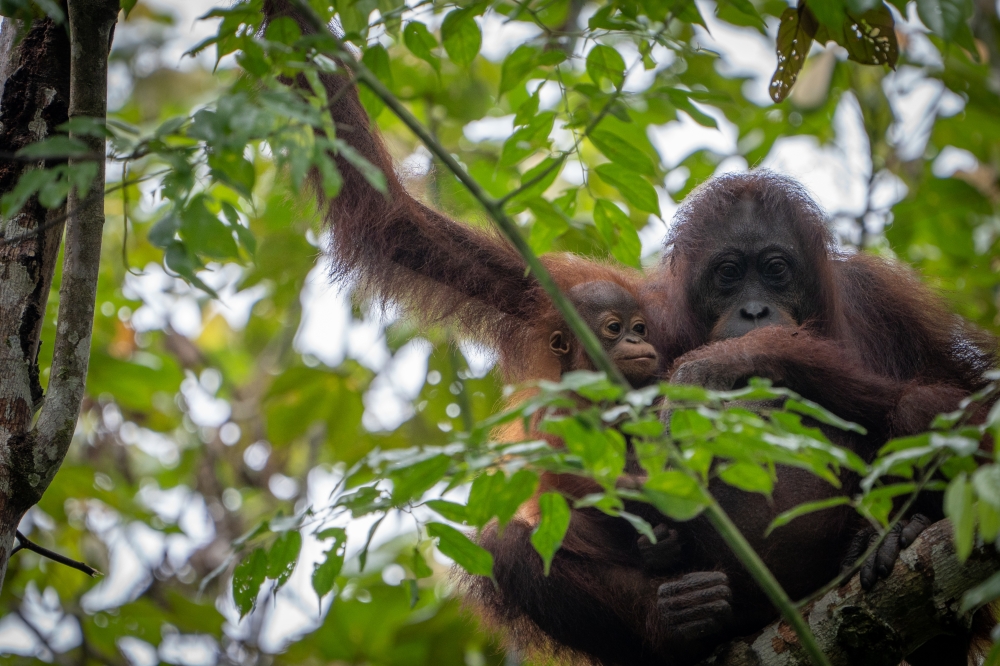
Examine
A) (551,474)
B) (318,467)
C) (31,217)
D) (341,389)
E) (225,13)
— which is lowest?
(318,467)

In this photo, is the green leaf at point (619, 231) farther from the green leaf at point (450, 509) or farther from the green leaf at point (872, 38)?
the green leaf at point (450, 509)

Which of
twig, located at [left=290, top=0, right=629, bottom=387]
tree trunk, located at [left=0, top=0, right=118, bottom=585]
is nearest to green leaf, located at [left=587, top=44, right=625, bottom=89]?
twig, located at [left=290, top=0, right=629, bottom=387]

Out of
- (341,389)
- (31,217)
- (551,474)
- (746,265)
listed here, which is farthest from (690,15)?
(341,389)

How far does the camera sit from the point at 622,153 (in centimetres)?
334

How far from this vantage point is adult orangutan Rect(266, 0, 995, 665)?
3.18 m

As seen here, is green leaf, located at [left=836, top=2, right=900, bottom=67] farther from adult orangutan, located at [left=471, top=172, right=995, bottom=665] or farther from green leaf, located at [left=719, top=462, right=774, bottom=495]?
green leaf, located at [left=719, top=462, right=774, bottom=495]

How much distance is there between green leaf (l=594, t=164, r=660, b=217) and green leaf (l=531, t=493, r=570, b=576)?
1.48 meters

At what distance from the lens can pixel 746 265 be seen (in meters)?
3.91

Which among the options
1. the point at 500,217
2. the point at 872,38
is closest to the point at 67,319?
the point at 500,217

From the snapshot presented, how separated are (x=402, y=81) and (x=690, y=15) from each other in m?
2.69

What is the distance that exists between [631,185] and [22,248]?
199 cm

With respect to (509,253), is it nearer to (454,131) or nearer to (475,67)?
(454,131)

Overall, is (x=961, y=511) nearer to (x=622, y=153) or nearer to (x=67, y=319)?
(x=622, y=153)

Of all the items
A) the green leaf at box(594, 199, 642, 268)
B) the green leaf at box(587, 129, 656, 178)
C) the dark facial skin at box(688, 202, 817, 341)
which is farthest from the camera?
the dark facial skin at box(688, 202, 817, 341)
